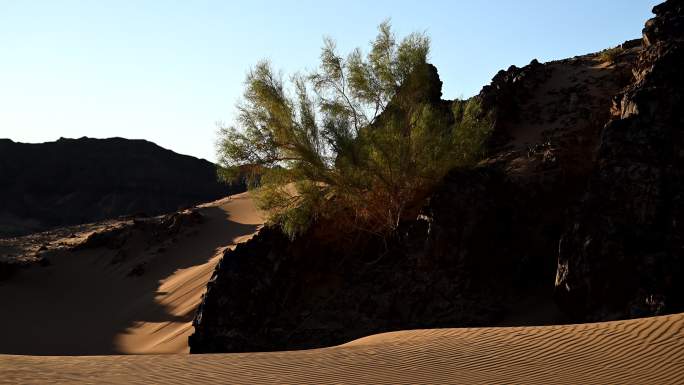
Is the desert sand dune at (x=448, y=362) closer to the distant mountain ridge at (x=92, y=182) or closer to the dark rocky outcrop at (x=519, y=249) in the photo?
the dark rocky outcrop at (x=519, y=249)

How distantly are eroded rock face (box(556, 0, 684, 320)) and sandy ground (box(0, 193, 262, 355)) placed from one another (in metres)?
9.22

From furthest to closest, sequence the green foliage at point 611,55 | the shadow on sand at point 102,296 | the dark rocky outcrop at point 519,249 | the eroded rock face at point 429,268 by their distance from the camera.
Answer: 1. the green foliage at point 611,55
2. the shadow on sand at point 102,296
3. the eroded rock face at point 429,268
4. the dark rocky outcrop at point 519,249

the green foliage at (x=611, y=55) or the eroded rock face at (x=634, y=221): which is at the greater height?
the green foliage at (x=611, y=55)

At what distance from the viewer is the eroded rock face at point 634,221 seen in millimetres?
13281

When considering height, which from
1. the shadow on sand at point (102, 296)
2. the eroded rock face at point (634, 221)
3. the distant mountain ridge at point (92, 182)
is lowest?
the shadow on sand at point (102, 296)

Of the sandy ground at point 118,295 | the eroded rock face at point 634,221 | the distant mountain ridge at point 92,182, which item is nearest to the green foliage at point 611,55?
the eroded rock face at point 634,221

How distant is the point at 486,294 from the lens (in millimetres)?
15992

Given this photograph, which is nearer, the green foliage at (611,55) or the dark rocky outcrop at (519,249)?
the dark rocky outcrop at (519,249)

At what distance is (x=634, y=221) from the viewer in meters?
13.7

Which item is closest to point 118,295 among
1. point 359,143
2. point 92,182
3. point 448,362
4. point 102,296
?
point 102,296

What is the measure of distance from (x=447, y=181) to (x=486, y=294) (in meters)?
2.59

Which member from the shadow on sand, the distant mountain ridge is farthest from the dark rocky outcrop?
the distant mountain ridge

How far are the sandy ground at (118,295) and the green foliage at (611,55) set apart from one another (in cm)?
1331

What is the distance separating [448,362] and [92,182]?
5678cm
